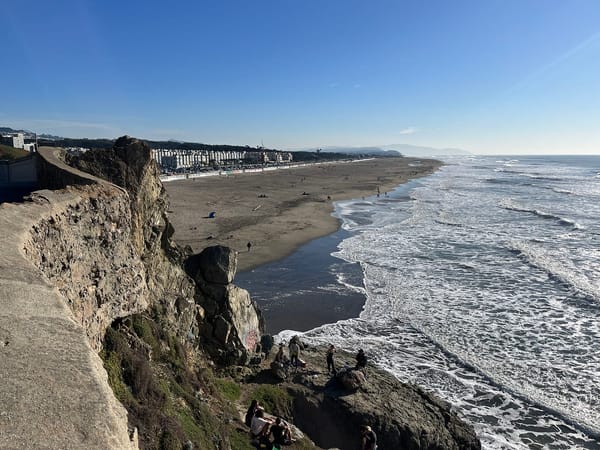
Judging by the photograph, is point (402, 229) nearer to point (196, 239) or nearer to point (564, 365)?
point (196, 239)

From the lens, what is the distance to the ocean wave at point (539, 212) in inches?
1651

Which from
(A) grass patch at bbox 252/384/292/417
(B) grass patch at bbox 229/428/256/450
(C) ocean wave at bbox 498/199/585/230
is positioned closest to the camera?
(B) grass patch at bbox 229/428/256/450

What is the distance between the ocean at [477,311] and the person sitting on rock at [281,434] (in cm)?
567

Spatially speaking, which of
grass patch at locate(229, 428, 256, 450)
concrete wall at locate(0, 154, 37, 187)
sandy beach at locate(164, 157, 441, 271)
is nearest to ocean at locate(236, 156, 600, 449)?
sandy beach at locate(164, 157, 441, 271)

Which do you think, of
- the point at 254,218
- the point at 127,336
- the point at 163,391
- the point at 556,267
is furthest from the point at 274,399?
the point at 254,218

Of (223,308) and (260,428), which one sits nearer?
(260,428)

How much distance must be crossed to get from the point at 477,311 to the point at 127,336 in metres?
16.1

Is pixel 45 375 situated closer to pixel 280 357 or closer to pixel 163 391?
pixel 163 391

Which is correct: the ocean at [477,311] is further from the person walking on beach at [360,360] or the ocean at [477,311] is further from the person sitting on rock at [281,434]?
the person sitting on rock at [281,434]

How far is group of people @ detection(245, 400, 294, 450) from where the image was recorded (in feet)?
30.5

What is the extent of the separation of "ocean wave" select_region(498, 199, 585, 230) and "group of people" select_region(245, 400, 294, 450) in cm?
3940

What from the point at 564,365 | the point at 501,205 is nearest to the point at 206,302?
the point at 564,365

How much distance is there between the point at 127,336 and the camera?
28.7 ft

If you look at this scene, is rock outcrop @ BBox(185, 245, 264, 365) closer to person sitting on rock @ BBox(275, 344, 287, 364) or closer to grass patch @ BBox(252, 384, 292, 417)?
person sitting on rock @ BBox(275, 344, 287, 364)
